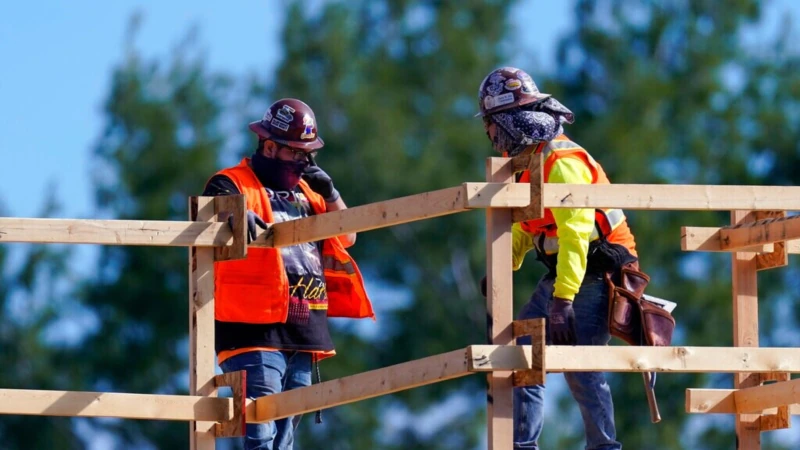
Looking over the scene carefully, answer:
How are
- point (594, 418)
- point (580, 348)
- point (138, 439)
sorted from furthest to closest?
point (138, 439), point (594, 418), point (580, 348)

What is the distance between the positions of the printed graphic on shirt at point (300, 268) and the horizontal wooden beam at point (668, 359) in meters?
1.55

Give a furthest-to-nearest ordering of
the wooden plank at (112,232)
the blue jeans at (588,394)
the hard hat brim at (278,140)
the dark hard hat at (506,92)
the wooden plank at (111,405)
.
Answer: the hard hat brim at (278,140)
the dark hard hat at (506,92)
the blue jeans at (588,394)
the wooden plank at (112,232)
the wooden plank at (111,405)

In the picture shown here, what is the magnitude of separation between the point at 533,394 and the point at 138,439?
1836cm

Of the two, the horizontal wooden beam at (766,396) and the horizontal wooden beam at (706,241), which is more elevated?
the horizontal wooden beam at (706,241)

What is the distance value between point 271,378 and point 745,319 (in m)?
2.40

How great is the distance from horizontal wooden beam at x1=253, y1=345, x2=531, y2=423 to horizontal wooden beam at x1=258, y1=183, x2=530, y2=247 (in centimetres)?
60

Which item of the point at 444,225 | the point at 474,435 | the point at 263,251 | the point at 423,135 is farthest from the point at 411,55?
the point at 263,251

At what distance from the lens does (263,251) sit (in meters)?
8.89

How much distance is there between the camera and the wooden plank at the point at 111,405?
26.7ft

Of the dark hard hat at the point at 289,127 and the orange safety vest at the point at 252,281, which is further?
the dark hard hat at the point at 289,127

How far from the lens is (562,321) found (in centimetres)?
848

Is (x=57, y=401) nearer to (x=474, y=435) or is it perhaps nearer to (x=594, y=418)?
(x=594, y=418)

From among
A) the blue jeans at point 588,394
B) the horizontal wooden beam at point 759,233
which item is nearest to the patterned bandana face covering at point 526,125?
the blue jeans at point 588,394

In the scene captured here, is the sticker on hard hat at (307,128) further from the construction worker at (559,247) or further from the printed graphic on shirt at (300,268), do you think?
the construction worker at (559,247)
